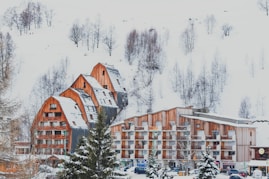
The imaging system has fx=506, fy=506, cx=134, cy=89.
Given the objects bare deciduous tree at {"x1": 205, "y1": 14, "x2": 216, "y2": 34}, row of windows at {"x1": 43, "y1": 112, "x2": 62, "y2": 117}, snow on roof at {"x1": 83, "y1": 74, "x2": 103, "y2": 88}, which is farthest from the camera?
bare deciduous tree at {"x1": 205, "y1": 14, "x2": 216, "y2": 34}

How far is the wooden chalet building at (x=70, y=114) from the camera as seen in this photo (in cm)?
7412

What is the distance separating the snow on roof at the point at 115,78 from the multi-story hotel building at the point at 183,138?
14.8 m

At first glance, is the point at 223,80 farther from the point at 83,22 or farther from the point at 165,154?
the point at 83,22

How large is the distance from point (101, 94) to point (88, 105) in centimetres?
502

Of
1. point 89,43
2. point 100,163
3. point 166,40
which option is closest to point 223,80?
point 166,40

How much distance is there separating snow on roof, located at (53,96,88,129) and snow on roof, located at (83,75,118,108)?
5325mm

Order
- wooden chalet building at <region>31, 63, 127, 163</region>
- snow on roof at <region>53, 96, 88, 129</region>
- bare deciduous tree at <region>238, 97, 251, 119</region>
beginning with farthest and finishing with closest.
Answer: bare deciduous tree at <region>238, 97, 251, 119</region> → snow on roof at <region>53, 96, 88, 129</region> → wooden chalet building at <region>31, 63, 127, 163</region>

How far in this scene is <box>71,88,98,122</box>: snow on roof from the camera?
7956cm

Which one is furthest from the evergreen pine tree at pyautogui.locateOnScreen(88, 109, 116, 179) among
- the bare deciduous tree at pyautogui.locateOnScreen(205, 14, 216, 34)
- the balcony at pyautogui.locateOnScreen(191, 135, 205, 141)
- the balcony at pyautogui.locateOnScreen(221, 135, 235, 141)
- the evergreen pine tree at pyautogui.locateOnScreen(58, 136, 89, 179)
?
the bare deciduous tree at pyautogui.locateOnScreen(205, 14, 216, 34)

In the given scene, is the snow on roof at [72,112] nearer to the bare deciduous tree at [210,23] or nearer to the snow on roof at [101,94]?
the snow on roof at [101,94]

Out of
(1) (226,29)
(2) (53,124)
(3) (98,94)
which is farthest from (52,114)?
(1) (226,29)

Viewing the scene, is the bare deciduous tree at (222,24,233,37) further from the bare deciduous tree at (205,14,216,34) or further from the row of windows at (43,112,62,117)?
the row of windows at (43,112,62,117)

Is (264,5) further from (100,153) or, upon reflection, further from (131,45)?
(100,153)

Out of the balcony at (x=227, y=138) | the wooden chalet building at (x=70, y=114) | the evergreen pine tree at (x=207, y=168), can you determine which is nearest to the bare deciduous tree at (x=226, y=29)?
the wooden chalet building at (x=70, y=114)
